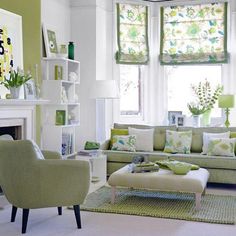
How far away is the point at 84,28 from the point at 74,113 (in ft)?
5.07

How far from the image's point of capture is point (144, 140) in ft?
19.9

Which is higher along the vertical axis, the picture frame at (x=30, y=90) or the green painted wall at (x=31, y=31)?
the green painted wall at (x=31, y=31)

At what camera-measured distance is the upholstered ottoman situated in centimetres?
420

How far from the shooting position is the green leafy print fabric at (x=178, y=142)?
19.1 feet

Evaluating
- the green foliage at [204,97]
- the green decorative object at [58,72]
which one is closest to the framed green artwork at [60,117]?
the green decorative object at [58,72]

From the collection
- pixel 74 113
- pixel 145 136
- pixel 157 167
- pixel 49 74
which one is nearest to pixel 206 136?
pixel 145 136

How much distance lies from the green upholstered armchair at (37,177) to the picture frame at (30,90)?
1384 millimetres

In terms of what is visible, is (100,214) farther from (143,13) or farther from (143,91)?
(143,13)

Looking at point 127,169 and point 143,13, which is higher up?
point 143,13

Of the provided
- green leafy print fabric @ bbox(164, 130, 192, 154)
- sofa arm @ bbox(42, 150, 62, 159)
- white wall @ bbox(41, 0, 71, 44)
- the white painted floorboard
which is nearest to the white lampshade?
white wall @ bbox(41, 0, 71, 44)

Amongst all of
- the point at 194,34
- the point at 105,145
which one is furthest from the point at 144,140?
the point at 194,34

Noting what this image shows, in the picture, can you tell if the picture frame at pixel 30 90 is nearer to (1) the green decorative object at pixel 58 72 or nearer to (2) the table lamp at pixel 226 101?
(1) the green decorative object at pixel 58 72

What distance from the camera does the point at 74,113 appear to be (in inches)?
251

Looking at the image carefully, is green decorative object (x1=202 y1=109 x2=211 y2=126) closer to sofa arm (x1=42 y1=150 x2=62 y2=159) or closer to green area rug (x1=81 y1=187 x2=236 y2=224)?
green area rug (x1=81 y1=187 x2=236 y2=224)
